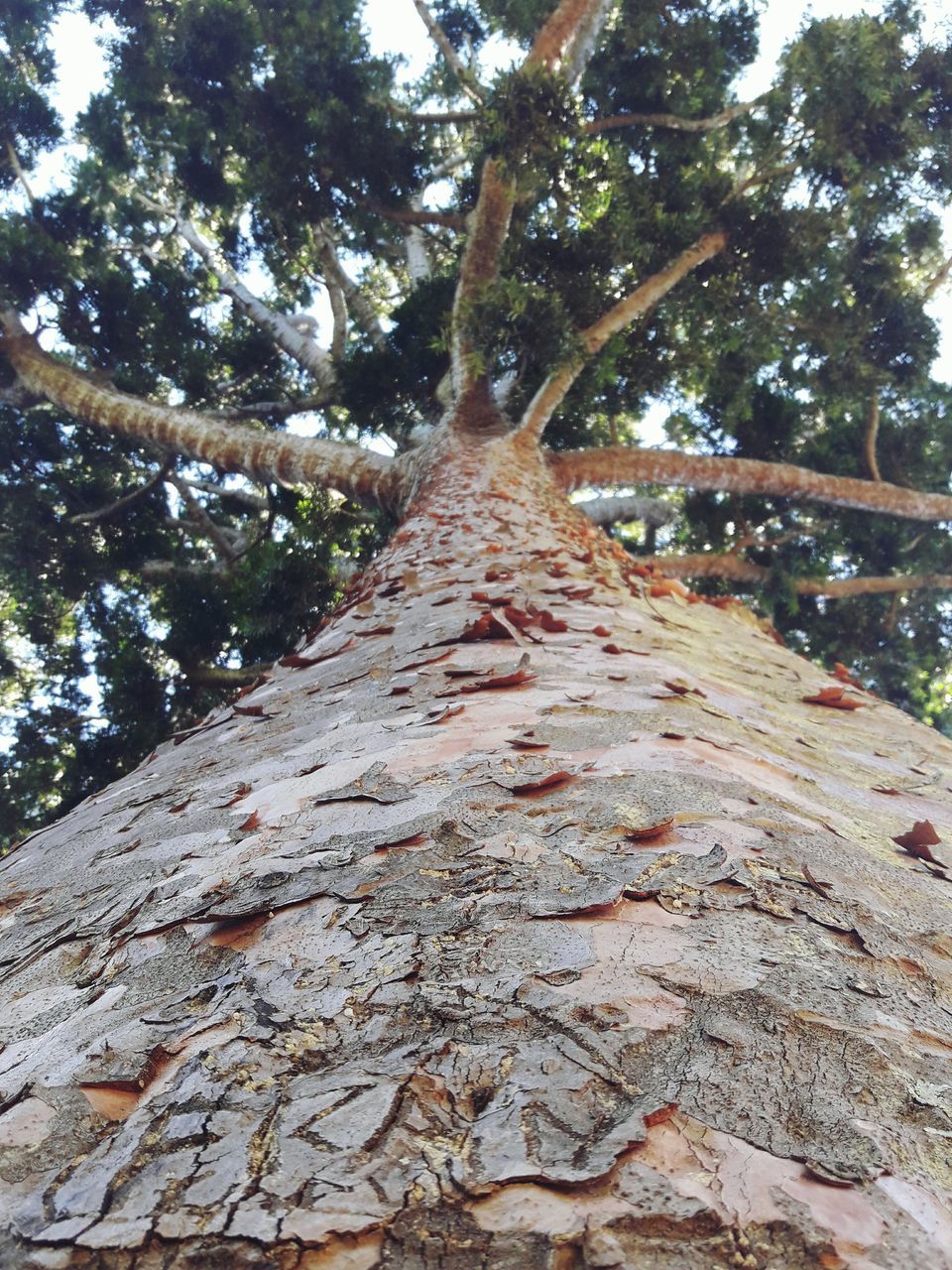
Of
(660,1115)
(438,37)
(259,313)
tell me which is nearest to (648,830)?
(660,1115)

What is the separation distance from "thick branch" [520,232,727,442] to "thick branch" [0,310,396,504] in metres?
1.11

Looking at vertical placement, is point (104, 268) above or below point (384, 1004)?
above

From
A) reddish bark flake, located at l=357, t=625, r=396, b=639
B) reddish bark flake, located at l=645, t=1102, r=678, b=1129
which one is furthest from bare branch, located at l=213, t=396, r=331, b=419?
reddish bark flake, located at l=645, t=1102, r=678, b=1129

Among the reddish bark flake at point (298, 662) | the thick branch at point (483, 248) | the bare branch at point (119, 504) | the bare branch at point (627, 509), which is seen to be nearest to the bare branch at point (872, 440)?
the bare branch at point (627, 509)

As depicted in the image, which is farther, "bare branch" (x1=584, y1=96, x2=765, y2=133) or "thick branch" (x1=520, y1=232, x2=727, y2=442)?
"bare branch" (x1=584, y1=96, x2=765, y2=133)

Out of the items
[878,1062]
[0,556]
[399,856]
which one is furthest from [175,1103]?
[0,556]

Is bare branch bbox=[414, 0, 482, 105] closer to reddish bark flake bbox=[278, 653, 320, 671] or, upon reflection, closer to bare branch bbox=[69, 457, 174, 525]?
bare branch bbox=[69, 457, 174, 525]

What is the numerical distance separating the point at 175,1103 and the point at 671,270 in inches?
312

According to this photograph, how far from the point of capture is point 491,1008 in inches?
30.5

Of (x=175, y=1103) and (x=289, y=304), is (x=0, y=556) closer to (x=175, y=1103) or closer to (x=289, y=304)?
(x=289, y=304)

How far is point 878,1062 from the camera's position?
2.40 feet

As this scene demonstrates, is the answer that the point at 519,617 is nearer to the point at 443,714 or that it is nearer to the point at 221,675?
the point at 443,714

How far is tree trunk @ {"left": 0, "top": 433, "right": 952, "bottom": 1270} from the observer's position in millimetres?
589

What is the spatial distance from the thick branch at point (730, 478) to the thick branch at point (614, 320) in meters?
0.35
